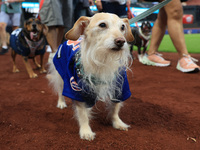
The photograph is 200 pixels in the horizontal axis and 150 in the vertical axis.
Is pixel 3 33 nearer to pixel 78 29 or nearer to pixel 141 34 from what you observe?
pixel 141 34

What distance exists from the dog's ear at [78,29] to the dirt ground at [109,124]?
0.78 metres

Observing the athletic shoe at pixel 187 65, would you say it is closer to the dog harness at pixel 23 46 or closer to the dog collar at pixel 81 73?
the dog collar at pixel 81 73

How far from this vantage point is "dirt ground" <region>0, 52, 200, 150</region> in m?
1.44

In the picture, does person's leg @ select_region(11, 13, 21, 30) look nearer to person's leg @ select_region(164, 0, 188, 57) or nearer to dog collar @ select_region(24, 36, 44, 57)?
dog collar @ select_region(24, 36, 44, 57)

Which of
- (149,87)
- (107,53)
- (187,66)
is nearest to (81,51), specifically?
(107,53)

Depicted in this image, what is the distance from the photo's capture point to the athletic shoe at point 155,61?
4261 mm

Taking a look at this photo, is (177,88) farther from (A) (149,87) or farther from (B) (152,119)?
(B) (152,119)

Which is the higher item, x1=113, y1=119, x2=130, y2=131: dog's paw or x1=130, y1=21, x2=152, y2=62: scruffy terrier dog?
x1=130, y1=21, x2=152, y2=62: scruffy terrier dog

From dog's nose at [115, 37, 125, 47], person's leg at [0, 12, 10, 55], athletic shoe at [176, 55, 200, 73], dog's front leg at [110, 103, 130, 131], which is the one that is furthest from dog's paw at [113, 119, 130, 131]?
person's leg at [0, 12, 10, 55]

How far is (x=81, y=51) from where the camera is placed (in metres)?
1.60

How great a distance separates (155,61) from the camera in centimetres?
440

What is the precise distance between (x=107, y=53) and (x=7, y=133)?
1.03 m

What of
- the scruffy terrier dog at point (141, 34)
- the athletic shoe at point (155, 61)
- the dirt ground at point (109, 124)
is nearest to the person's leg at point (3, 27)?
the scruffy terrier dog at point (141, 34)

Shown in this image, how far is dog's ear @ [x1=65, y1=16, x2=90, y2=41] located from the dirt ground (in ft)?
2.55
